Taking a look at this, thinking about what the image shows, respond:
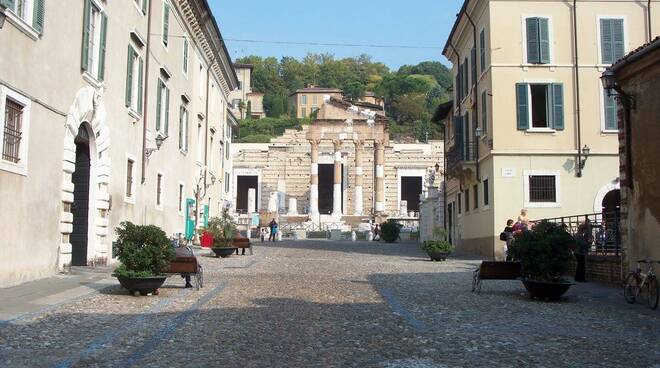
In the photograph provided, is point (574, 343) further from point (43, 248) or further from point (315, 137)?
point (315, 137)

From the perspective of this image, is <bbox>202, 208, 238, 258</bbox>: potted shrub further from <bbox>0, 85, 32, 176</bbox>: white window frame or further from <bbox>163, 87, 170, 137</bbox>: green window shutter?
<bbox>0, 85, 32, 176</bbox>: white window frame

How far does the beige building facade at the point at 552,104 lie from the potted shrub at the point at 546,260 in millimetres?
11458

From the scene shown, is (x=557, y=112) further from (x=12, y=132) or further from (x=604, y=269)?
(x=12, y=132)

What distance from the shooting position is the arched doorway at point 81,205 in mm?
16359

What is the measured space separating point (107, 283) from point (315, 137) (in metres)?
52.5

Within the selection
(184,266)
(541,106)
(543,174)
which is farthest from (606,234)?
(541,106)

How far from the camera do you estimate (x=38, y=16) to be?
491 inches

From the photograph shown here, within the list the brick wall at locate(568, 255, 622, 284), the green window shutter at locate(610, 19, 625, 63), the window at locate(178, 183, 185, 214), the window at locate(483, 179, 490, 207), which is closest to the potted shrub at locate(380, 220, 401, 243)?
the window at locate(483, 179, 490, 207)

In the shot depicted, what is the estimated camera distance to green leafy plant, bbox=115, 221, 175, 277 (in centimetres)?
1123

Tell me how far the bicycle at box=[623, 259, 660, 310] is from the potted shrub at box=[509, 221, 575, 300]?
3.20 ft

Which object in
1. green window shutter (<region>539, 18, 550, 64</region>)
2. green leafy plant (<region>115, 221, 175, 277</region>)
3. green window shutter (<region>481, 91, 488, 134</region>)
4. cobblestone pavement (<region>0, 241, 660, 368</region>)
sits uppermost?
green window shutter (<region>539, 18, 550, 64</region>)

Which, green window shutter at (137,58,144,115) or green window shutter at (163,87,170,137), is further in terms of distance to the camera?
green window shutter at (163,87,170,137)

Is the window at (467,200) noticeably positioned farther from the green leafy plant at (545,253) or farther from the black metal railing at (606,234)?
the green leafy plant at (545,253)

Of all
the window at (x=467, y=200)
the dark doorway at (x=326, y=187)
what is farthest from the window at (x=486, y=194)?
the dark doorway at (x=326, y=187)
